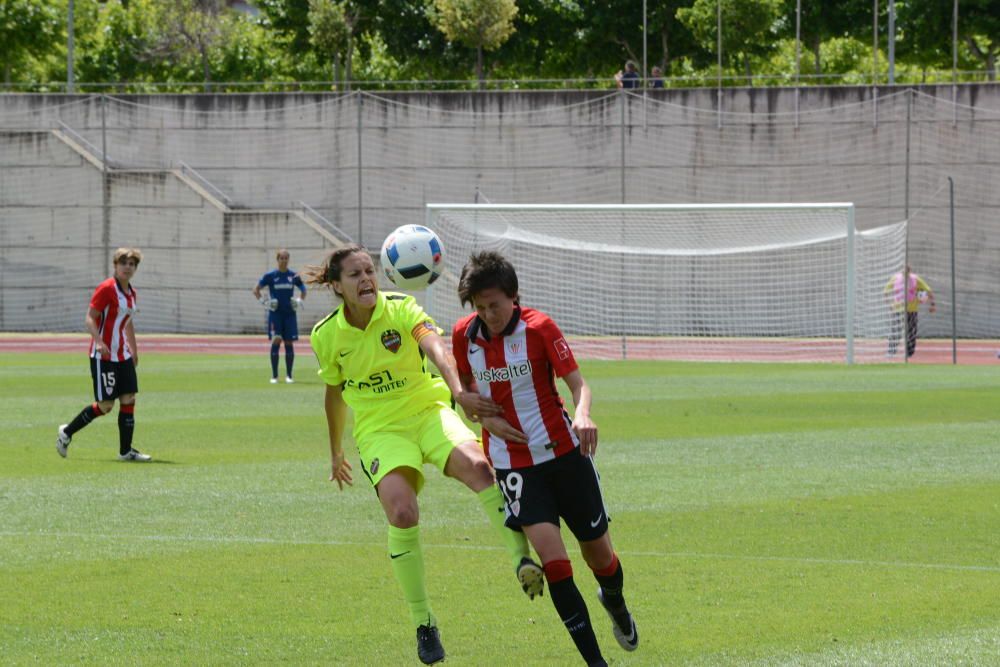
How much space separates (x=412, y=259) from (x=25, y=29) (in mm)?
47398

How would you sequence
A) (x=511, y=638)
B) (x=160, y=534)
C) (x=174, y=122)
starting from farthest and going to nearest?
1. (x=174, y=122)
2. (x=160, y=534)
3. (x=511, y=638)

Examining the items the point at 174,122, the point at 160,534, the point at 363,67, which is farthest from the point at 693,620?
the point at 363,67

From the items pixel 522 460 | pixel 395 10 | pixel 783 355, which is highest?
pixel 395 10

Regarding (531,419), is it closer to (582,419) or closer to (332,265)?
(582,419)

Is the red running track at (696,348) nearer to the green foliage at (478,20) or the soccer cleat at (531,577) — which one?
the green foliage at (478,20)

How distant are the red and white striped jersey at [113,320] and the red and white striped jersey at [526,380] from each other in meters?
8.13

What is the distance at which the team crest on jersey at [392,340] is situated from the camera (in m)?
6.94

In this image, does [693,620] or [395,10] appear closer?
[693,620]

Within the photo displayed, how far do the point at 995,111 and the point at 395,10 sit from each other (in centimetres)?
2026

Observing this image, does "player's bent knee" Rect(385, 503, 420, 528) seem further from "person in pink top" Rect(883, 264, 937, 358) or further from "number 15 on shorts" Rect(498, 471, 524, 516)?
"person in pink top" Rect(883, 264, 937, 358)

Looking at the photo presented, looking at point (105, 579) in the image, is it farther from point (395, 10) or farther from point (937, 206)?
point (395, 10)

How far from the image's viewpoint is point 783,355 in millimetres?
30656

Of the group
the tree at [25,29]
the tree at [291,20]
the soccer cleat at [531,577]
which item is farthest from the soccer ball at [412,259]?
the tree at [25,29]

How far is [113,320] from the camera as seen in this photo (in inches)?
543
